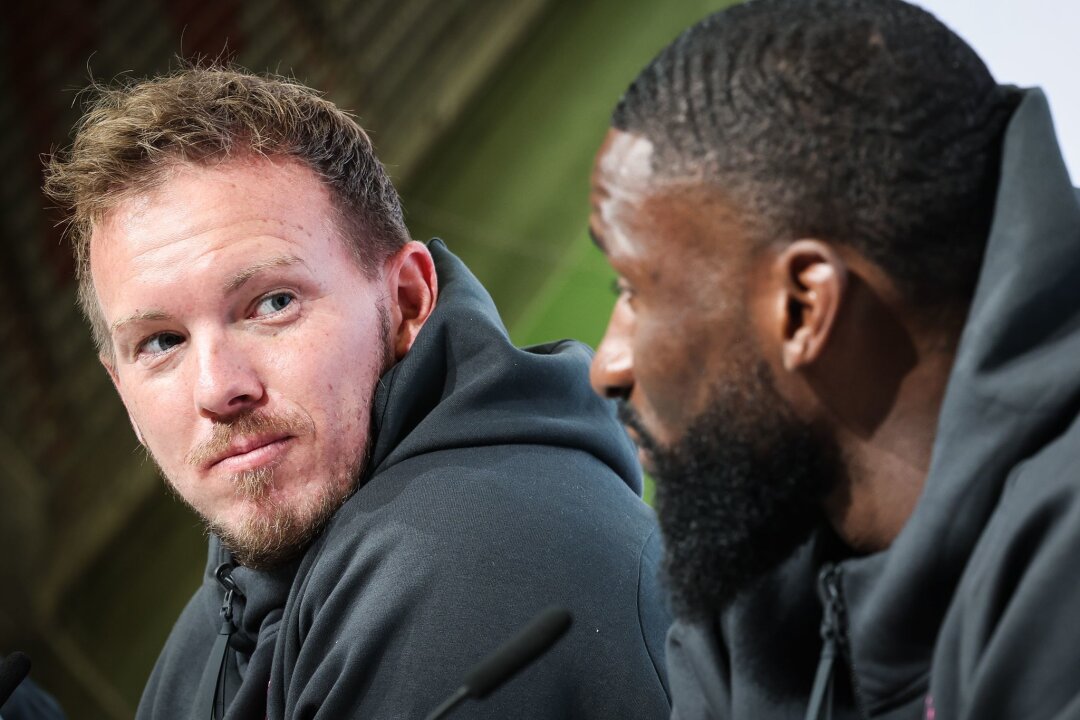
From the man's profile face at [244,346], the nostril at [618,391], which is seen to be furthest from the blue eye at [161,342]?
the nostril at [618,391]

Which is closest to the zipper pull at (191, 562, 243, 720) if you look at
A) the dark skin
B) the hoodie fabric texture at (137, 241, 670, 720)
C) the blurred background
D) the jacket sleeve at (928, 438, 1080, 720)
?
the hoodie fabric texture at (137, 241, 670, 720)

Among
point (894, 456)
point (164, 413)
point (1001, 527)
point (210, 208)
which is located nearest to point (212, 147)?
point (210, 208)

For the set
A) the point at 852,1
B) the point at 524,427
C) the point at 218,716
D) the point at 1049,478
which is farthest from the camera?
the point at 218,716

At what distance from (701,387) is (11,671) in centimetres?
83

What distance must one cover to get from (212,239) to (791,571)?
2.40 feet

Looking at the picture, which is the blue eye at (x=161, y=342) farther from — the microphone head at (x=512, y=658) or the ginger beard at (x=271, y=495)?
the microphone head at (x=512, y=658)

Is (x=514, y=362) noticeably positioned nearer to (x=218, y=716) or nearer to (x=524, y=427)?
(x=524, y=427)

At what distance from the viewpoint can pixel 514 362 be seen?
1507mm

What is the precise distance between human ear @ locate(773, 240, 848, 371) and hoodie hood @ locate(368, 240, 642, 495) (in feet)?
1.93

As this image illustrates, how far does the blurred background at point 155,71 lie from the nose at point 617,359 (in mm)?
1638

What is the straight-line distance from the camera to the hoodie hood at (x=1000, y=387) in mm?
881

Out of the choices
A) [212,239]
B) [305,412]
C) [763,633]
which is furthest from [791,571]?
[212,239]

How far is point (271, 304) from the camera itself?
147cm

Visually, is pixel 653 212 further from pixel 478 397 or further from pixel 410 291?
pixel 410 291
